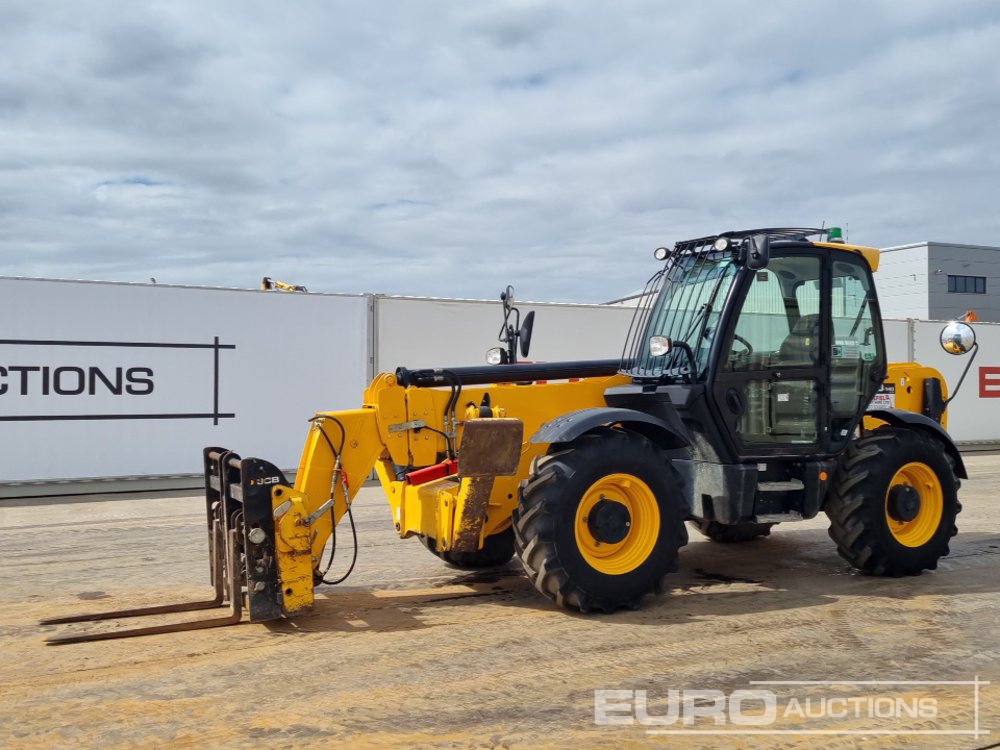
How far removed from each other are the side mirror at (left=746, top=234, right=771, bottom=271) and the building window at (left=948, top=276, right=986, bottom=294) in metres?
37.5

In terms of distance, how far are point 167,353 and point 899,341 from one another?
1339 centimetres

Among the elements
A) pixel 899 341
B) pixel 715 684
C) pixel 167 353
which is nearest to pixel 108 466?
pixel 167 353

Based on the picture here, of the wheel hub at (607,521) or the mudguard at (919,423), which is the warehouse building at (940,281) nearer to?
the mudguard at (919,423)

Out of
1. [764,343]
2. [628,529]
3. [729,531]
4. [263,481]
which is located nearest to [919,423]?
[764,343]

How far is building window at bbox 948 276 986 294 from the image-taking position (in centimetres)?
3931

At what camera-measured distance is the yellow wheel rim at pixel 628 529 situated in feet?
18.6

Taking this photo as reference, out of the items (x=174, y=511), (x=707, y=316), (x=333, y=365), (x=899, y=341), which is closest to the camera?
(x=707, y=316)

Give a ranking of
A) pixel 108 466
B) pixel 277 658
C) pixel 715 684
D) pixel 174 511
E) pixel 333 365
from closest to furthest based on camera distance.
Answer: pixel 715 684
pixel 277 658
pixel 174 511
pixel 108 466
pixel 333 365

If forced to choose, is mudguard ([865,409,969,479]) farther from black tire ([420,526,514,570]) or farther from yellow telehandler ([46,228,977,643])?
black tire ([420,526,514,570])

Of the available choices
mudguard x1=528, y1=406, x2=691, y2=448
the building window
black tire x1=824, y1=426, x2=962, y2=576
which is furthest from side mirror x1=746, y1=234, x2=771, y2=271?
the building window

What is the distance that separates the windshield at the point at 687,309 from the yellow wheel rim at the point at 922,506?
73.5 inches

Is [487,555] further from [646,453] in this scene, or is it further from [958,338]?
[958,338]

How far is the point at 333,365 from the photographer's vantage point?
13.4 meters

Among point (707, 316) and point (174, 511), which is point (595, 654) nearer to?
point (707, 316)
